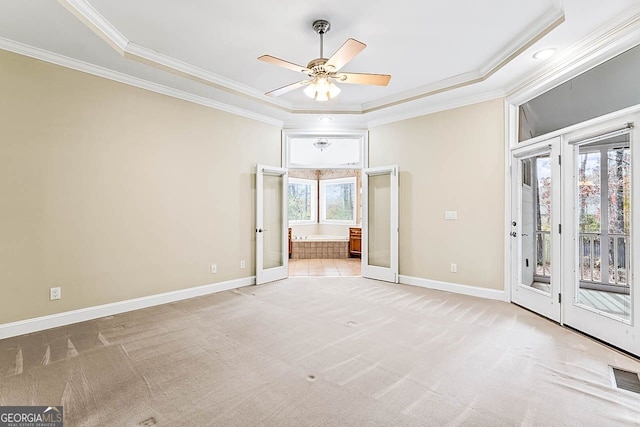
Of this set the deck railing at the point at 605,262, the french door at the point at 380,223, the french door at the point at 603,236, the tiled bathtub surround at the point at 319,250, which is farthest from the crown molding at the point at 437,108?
the tiled bathtub surround at the point at 319,250

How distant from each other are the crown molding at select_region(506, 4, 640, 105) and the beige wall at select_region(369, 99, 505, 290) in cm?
42

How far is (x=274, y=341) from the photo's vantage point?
280cm

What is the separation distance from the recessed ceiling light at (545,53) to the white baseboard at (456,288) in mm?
2816

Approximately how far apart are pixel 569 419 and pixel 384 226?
369 cm

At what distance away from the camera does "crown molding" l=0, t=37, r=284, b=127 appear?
2.88 m

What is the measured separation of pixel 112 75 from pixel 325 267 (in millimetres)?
4854

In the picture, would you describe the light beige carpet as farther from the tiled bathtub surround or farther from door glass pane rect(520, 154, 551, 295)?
the tiled bathtub surround

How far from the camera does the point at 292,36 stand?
304cm

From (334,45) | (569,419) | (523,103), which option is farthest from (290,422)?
(523,103)

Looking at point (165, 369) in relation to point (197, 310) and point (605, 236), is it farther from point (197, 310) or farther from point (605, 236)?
point (605, 236)

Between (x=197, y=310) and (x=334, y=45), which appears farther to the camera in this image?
(x=197, y=310)

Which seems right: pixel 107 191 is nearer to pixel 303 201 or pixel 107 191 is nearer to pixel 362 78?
pixel 362 78
